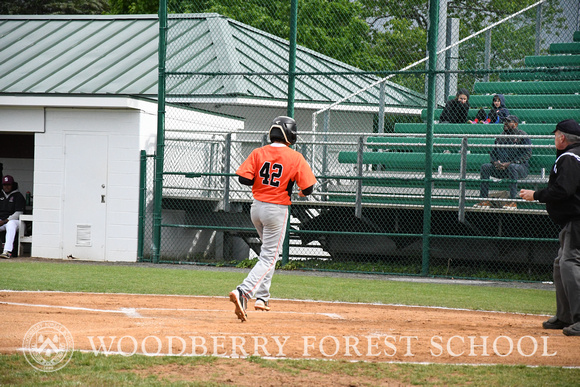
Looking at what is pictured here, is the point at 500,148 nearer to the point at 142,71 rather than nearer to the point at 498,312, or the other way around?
the point at 498,312

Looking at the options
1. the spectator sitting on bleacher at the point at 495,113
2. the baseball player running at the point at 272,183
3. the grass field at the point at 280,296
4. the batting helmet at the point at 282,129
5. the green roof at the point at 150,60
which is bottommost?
the grass field at the point at 280,296

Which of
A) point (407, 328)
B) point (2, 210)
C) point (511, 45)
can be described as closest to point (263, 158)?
point (407, 328)

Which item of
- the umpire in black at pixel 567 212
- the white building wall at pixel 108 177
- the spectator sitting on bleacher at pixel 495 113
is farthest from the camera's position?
the spectator sitting on bleacher at pixel 495 113

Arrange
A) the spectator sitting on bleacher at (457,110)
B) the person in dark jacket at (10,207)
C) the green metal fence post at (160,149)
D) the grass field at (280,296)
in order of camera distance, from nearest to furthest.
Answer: the grass field at (280,296)
the green metal fence post at (160,149)
the person in dark jacket at (10,207)
the spectator sitting on bleacher at (457,110)

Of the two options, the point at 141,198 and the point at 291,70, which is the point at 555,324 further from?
the point at 141,198

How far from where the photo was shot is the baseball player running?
772 cm

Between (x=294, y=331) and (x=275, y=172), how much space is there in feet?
5.93

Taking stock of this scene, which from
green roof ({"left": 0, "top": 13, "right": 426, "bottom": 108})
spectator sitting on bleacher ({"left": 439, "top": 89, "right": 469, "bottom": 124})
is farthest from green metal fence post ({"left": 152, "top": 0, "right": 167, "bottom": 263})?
spectator sitting on bleacher ({"left": 439, "top": 89, "right": 469, "bottom": 124})

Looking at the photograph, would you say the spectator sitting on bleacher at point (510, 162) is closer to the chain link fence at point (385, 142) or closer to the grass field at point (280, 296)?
the chain link fence at point (385, 142)

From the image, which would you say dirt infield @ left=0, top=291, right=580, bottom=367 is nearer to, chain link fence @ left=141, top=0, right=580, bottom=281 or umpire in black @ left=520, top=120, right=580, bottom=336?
umpire in black @ left=520, top=120, right=580, bottom=336

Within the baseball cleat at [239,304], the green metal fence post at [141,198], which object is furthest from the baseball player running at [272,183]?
the green metal fence post at [141,198]

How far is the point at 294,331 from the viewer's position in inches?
261

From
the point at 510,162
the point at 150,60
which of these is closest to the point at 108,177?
the point at 150,60

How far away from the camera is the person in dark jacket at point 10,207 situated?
15.5m
